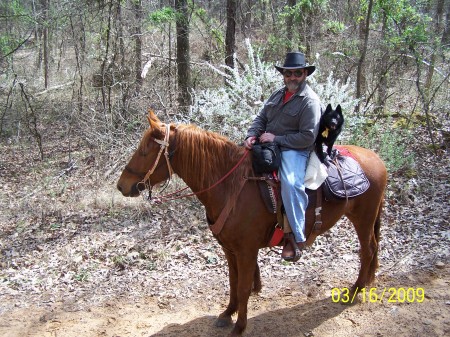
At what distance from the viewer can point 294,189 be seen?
3.60 meters

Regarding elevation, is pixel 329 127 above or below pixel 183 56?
below

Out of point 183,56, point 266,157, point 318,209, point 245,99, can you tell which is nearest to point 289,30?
point 183,56

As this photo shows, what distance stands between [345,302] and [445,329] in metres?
1.07

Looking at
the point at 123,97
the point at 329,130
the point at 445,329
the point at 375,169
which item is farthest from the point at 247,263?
the point at 123,97

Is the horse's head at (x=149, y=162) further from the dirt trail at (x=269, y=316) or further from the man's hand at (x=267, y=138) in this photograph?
the dirt trail at (x=269, y=316)

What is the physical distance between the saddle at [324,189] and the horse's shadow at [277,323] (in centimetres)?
104

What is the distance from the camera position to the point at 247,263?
3824 millimetres

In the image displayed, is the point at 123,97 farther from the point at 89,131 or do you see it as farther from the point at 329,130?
the point at 329,130

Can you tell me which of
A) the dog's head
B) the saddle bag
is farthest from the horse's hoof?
the dog's head

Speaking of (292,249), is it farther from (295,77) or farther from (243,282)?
(295,77)

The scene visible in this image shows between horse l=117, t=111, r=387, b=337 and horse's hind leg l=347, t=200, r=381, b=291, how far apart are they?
0.43m

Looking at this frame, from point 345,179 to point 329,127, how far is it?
0.69 meters

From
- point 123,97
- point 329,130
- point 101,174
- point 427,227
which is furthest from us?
point 123,97

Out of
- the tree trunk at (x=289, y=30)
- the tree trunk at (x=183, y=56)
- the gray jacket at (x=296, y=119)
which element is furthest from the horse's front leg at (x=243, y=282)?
the tree trunk at (x=289, y=30)
